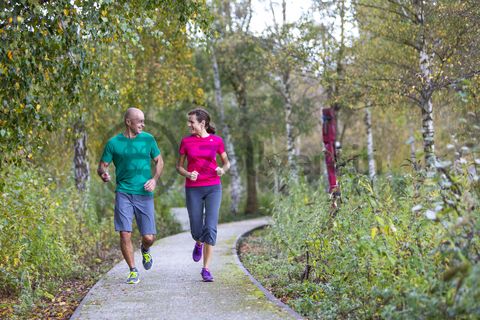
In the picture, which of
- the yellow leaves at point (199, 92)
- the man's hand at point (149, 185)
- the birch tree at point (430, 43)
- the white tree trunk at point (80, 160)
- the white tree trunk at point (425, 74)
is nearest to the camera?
the man's hand at point (149, 185)

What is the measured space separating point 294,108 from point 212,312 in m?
22.2

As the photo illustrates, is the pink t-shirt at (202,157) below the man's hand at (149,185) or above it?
above

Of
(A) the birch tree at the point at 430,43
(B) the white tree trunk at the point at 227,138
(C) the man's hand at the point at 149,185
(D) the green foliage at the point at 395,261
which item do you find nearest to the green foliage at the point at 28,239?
(C) the man's hand at the point at 149,185

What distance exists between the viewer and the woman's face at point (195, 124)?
8062 millimetres

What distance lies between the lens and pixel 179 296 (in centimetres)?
725

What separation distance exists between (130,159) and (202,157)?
2.87ft

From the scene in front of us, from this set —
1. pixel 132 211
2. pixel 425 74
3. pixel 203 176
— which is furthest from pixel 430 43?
pixel 132 211

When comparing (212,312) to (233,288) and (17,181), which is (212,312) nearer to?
(233,288)

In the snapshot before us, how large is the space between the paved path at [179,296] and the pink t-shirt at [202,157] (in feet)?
4.12

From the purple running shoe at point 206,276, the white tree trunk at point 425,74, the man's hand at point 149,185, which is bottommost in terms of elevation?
the purple running shoe at point 206,276

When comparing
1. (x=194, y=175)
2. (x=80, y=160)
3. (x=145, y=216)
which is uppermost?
(x=194, y=175)

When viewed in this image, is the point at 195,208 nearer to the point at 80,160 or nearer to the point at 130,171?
the point at 130,171

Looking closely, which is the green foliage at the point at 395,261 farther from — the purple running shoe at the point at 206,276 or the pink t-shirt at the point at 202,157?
the pink t-shirt at the point at 202,157

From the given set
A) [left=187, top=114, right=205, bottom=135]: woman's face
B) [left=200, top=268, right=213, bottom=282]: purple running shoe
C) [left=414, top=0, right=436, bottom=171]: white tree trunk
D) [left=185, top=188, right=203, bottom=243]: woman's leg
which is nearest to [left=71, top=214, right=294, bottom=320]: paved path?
[left=200, top=268, right=213, bottom=282]: purple running shoe
